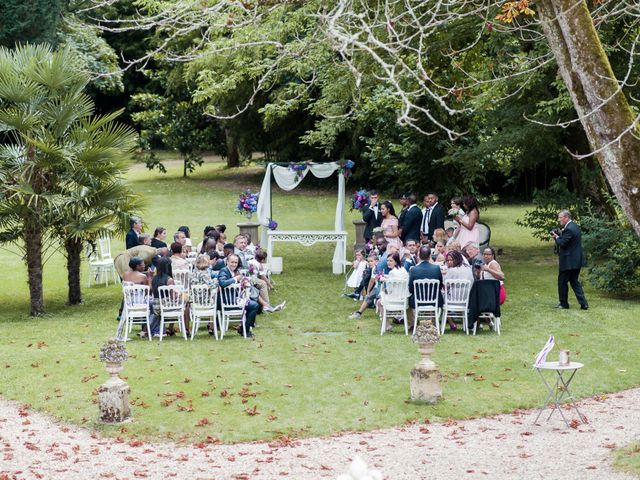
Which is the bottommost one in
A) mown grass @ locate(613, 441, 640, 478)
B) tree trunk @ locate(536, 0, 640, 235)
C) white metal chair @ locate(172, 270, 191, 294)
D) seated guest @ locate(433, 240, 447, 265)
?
mown grass @ locate(613, 441, 640, 478)

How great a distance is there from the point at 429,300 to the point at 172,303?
403 centimetres

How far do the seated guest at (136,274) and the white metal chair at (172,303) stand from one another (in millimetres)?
490

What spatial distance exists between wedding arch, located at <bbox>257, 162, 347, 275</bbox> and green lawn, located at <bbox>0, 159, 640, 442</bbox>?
0.99 metres

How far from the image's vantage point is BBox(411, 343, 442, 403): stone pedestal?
12320 millimetres

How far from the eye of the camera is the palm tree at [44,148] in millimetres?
18234

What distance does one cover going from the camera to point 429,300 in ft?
53.3

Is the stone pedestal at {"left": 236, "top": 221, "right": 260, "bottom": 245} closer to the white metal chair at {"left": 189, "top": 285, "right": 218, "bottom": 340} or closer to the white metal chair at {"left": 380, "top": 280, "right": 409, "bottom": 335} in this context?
the white metal chair at {"left": 189, "top": 285, "right": 218, "bottom": 340}

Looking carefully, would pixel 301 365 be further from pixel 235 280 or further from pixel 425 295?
pixel 425 295

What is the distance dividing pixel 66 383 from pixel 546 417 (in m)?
6.18

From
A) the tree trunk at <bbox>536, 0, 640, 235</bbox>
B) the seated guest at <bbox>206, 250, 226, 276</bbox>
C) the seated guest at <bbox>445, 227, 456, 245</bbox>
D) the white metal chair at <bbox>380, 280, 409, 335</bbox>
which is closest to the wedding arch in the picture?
the seated guest at <bbox>445, 227, 456, 245</bbox>

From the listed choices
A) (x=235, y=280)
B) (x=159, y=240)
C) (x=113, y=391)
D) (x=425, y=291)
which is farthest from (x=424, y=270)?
(x=113, y=391)

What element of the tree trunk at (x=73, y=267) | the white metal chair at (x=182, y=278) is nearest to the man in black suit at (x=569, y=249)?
the white metal chair at (x=182, y=278)

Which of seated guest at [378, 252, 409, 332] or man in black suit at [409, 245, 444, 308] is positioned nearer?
man in black suit at [409, 245, 444, 308]

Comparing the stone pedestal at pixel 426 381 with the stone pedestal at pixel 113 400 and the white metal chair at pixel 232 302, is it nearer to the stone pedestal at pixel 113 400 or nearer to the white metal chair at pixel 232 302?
the stone pedestal at pixel 113 400
